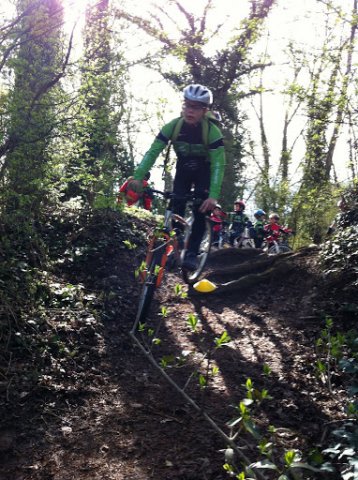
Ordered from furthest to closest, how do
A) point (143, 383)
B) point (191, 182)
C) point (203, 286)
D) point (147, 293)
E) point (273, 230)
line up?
point (273, 230) < point (191, 182) < point (203, 286) < point (147, 293) < point (143, 383)

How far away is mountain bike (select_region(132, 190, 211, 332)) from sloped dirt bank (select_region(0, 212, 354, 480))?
45cm

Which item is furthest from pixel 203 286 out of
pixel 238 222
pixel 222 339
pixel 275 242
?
pixel 238 222

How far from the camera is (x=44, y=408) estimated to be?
3.09m

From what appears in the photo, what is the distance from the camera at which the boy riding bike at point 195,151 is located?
5.01 m

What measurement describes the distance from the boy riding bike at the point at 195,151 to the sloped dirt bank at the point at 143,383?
1.52m

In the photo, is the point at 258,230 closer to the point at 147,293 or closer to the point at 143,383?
the point at 147,293

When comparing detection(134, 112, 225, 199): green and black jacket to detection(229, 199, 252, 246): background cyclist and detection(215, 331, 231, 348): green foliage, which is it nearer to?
detection(215, 331, 231, 348): green foliage

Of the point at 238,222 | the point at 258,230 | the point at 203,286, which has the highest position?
the point at 238,222

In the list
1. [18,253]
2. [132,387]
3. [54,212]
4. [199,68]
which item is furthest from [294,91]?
[199,68]

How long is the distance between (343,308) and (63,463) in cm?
323

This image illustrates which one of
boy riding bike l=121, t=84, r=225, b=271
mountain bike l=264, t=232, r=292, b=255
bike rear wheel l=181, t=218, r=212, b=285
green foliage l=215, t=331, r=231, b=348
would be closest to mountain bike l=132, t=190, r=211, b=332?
bike rear wheel l=181, t=218, r=212, b=285

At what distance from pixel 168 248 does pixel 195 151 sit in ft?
4.16

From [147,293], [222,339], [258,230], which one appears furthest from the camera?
[258,230]

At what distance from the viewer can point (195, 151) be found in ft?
17.4
